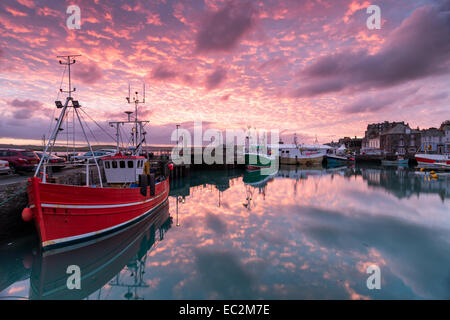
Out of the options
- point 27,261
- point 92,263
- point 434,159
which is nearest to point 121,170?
point 27,261

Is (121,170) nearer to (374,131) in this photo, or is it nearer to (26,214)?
(26,214)

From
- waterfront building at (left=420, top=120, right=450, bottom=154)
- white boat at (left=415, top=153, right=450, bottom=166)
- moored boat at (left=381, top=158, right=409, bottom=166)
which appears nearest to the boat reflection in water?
white boat at (left=415, top=153, right=450, bottom=166)

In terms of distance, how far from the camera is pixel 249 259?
31.6 feet

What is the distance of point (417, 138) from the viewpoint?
269 feet

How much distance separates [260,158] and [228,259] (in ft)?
151

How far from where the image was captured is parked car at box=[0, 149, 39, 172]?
1628cm

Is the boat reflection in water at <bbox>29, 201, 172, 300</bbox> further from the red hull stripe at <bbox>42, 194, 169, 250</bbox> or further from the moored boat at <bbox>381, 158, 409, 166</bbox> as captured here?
the moored boat at <bbox>381, 158, 409, 166</bbox>

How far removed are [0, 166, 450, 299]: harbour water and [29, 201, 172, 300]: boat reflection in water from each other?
0.04 meters

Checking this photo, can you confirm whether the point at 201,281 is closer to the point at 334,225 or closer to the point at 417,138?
the point at 334,225

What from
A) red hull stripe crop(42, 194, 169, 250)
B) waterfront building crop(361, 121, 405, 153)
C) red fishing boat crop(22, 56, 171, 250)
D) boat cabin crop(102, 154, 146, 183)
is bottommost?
red hull stripe crop(42, 194, 169, 250)

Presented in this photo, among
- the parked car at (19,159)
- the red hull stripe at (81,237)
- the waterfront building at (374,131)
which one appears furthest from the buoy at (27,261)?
the waterfront building at (374,131)

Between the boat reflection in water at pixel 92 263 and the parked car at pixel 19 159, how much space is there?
1077cm
